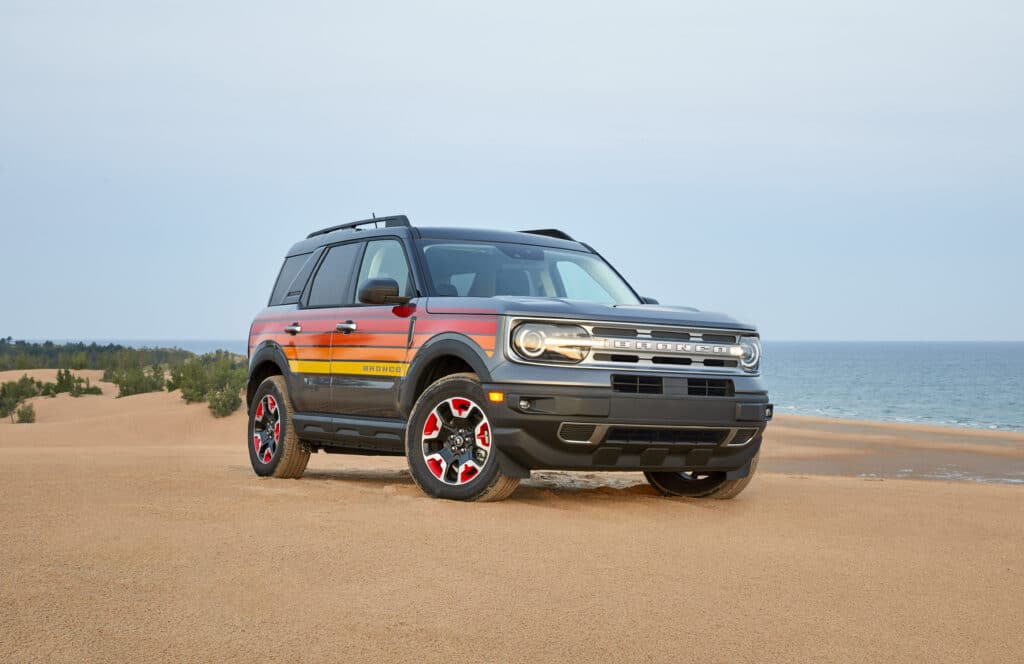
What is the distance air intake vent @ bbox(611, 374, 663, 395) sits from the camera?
25.5 feet

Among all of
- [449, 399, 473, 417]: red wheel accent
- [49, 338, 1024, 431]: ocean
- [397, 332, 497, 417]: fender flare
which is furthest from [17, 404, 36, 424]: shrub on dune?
[49, 338, 1024, 431]: ocean

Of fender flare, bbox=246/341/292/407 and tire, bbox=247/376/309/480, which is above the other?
fender flare, bbox=246/341/292/407

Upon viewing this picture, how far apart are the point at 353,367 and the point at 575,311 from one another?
2259 mm

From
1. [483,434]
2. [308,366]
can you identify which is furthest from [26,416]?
[483,434]

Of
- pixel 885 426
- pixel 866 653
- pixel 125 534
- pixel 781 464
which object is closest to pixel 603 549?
pixel 866 653

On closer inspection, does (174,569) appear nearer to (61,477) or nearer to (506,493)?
(506,493)

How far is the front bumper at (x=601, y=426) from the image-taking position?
7.66 meters

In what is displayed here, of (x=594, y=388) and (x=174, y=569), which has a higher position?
(x=594, y=388)

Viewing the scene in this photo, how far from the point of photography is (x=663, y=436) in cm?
794

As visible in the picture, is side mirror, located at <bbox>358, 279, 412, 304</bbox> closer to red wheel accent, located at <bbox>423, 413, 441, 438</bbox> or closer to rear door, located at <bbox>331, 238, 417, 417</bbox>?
rear door, located at <bbox>331, 238, 417, 417</bbox>

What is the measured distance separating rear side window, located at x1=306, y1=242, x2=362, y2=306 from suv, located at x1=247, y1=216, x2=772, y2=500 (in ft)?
0.06

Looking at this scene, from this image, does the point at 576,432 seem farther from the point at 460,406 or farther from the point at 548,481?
the point at 548,481

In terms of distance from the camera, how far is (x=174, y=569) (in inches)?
219

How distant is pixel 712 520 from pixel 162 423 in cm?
1734
